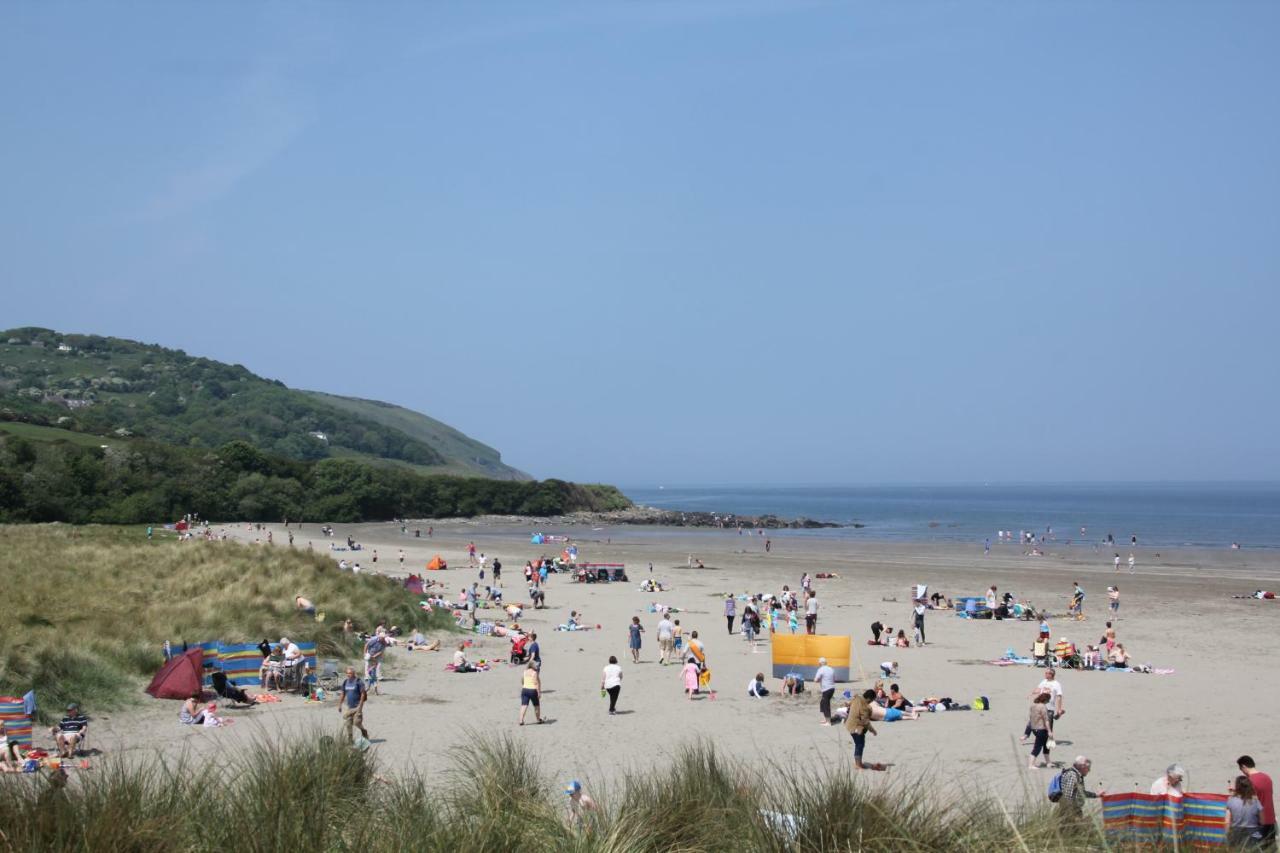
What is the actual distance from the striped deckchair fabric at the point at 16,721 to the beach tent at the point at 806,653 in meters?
11.8

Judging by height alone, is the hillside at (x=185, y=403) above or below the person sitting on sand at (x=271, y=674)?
above

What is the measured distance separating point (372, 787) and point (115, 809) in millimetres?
1793

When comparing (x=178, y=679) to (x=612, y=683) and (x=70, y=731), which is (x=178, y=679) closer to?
(x=70, y=731)

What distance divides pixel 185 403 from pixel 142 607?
162970 mm

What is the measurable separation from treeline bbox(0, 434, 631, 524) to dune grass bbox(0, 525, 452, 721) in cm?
3897

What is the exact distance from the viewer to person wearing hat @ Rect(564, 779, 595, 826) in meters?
6.26

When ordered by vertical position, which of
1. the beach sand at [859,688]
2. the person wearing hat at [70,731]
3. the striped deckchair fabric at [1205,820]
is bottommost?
the beach sand at [859,688]

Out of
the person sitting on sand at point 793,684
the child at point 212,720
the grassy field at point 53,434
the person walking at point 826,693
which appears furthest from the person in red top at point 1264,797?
the grassy field at point 53,434

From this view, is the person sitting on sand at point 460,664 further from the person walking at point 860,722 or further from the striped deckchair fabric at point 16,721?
the person walking at point 860,722

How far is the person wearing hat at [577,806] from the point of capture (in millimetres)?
6258

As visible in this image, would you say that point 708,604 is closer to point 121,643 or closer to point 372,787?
point 121,643

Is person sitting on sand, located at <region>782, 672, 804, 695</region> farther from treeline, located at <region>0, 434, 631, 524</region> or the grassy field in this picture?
the grassy field

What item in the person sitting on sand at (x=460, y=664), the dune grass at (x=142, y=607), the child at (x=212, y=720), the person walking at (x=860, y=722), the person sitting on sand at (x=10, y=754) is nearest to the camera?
the person sitting on sand at (x=10, y=754)

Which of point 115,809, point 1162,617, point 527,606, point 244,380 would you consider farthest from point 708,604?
point 244,380
